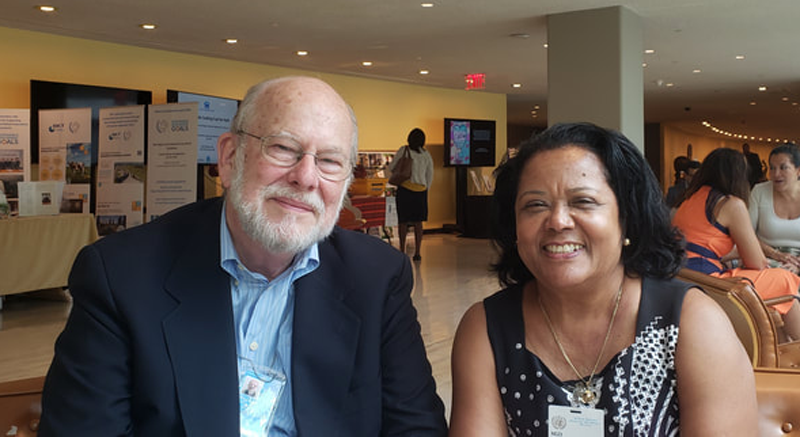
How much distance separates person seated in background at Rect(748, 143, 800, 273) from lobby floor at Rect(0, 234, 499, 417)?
6.68 ft

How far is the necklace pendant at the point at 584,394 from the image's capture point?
4.98ft

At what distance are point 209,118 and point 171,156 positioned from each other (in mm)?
2108

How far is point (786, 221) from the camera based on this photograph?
4.61 meters

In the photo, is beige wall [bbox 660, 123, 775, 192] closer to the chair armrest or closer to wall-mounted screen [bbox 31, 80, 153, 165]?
wall-mounted screen [bbox 31, 80, 153, 165]

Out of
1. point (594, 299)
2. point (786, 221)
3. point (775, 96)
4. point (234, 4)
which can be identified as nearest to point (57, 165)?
point (234, 4)

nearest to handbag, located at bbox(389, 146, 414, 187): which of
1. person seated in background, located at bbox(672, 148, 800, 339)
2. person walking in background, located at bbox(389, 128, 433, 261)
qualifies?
person walking in background, located at bbox(389, 128, 433, 261)

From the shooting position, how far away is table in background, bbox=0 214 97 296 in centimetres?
663

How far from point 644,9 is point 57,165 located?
7.41 meters

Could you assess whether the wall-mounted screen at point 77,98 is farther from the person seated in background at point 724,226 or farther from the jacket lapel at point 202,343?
the jacket lapel at point 202,343

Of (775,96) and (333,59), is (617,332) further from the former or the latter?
(775,96)

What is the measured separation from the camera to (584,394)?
4.99ft

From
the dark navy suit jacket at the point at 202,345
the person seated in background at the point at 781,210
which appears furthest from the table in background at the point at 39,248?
the person seated in background at the point at 781,210

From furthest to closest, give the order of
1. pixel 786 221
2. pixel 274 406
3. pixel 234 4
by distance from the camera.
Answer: pixel 234 4
pixel 786 221
pixel 274 406

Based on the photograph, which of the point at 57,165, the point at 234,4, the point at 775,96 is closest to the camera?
the point at 234,4
